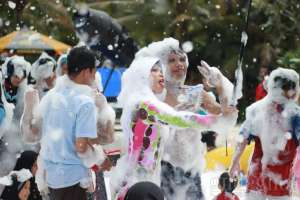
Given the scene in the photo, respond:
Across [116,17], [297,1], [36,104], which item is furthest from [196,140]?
[116,17]

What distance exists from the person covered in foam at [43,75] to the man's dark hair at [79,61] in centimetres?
193

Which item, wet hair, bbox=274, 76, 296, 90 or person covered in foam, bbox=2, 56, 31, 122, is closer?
wet hair, bbox=274, 76, 296, 90

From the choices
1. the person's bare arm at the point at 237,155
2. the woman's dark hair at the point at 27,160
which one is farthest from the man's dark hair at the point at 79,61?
the person's bare arm at the point at 237,155

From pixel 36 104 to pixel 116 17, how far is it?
2131 cm

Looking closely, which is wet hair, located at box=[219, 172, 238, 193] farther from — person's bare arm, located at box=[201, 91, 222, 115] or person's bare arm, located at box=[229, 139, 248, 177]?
person's bare arm, located at box=[201, 91, 222, 115]

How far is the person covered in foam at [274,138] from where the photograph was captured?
5504 mm

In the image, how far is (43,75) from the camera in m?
6.45

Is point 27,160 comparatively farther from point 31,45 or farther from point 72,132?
point 31,45

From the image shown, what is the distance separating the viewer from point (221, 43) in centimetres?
2402

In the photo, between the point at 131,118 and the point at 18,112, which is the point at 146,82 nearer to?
the point at 131,118

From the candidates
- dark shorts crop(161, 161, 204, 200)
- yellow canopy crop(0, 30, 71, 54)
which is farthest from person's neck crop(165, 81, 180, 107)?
yellow canopy crop(0, 30, 71, 54)

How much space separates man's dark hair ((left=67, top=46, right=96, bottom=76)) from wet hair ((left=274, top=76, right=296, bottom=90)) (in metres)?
1.71

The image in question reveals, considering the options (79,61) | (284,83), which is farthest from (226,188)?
(79,61)

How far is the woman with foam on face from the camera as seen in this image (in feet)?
14.6
